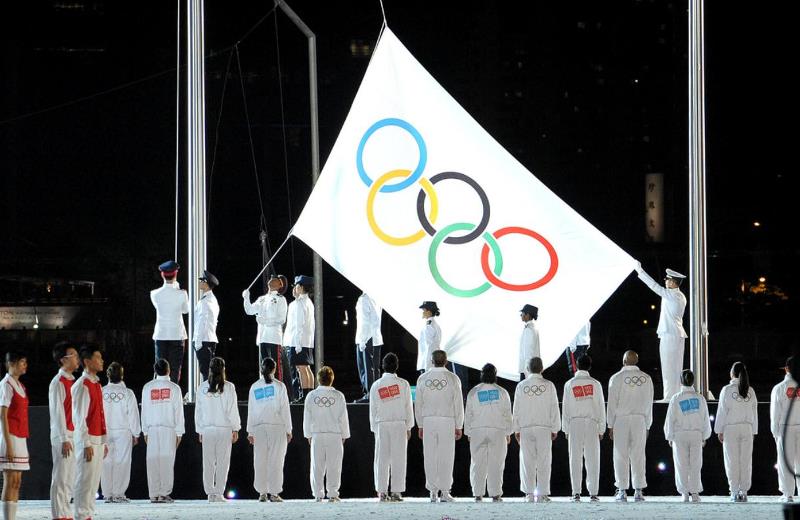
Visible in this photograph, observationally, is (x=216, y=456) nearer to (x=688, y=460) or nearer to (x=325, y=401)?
(x=325, y=401)

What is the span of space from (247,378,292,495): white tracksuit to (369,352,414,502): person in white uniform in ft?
3.46

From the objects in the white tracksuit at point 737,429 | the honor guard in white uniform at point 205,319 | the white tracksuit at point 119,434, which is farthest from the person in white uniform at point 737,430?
the white tracksuit at point 119,434

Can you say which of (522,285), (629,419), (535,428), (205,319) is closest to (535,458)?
(535,428)

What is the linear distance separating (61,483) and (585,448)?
20.8 feet

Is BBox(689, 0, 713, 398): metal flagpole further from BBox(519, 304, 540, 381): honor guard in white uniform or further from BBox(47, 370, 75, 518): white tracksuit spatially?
BBox(47, 370, 75, 518): white tracksuit

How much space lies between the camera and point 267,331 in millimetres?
17672

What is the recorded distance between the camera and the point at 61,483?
11602mm

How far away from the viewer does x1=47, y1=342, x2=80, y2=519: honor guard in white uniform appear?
37.9 feet

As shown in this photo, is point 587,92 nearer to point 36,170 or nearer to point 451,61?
point 451,61

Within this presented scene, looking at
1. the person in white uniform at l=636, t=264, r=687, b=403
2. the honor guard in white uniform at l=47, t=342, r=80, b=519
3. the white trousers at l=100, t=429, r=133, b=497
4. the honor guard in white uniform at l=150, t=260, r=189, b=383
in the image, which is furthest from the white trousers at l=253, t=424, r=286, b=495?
the person in white uniform at l=636, t=264, r=687, b=403

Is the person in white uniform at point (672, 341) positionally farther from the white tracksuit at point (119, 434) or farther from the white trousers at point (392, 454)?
the white tracksuit at point (119, 434)

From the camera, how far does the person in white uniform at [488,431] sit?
14734 mm

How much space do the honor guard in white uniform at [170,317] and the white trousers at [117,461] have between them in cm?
175

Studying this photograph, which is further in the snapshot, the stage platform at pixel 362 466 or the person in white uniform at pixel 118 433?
the stage platform at pixel 362 466
